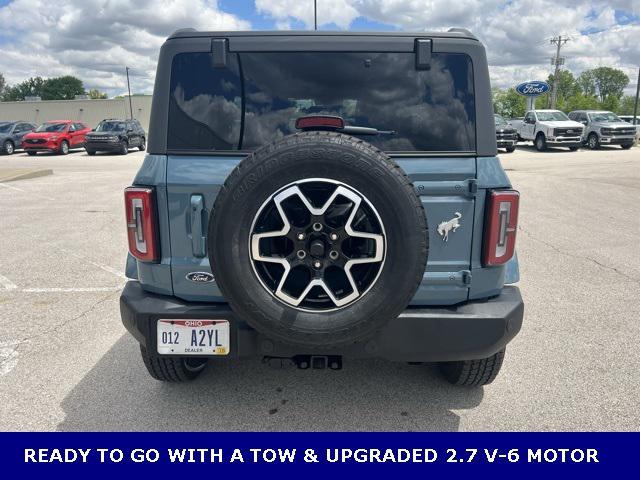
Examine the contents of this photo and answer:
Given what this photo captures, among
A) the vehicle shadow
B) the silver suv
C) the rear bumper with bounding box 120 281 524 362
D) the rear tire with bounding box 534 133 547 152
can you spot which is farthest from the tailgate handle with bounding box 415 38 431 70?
the silver suv

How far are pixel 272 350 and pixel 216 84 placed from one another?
55.5 inches

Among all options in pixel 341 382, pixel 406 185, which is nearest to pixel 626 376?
pixel 341 382

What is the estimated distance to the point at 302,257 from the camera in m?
2.25

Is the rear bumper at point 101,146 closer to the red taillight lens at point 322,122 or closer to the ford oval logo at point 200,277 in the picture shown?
the ford oval logo at point 200,277

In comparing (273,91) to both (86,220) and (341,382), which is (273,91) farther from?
(86,220)

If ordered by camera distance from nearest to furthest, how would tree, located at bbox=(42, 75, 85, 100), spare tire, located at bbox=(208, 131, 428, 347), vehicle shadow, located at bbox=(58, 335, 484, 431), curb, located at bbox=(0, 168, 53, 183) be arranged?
spare tire, located at bbox=(208, 131, 428, 347) → vehicle shadow, located at bbox=(58, 335, 484, 431) → curb, located at bbox=(0, 168, 53, 183) → tree, located at bbox=(42, 75, 85, 100)

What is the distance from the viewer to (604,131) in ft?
78.9

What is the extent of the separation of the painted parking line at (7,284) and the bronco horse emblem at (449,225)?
15.6ft

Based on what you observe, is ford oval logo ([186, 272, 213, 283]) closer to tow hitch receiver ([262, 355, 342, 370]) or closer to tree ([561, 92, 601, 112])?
tow hitch receiver ([262, 355, 342, 370])

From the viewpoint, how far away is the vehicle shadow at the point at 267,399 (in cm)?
282

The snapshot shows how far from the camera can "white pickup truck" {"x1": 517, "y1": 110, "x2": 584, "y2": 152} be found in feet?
76.1

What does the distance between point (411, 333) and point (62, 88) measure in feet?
425

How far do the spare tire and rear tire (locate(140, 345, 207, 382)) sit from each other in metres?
1.01

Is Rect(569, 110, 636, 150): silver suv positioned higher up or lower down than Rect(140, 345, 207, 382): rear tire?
higher up
